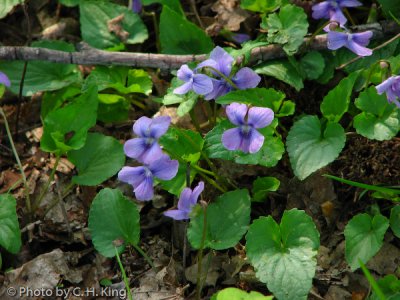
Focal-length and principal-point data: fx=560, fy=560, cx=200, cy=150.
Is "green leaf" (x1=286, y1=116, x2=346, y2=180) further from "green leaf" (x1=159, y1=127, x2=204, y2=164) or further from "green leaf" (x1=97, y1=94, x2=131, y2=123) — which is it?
"green leaf" (x1=97, y1=94, x2=131, y2=123)

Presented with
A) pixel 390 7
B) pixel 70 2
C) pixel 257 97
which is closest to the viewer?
pixel 257 97

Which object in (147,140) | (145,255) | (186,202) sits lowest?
(145,255)

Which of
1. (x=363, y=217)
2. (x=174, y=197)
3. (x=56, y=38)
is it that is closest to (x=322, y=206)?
(x=363, y=217)

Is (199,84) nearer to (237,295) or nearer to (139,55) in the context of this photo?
(139,55)

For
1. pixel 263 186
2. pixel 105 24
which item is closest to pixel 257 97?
pixel 263 186

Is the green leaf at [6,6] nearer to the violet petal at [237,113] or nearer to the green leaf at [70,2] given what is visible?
the green leaf at [70,2]

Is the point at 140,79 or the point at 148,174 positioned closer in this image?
the point at 148,174
